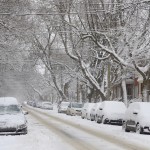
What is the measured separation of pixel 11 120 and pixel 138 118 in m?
6.14

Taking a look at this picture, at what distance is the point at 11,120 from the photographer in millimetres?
22359

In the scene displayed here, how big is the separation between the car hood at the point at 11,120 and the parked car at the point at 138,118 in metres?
5.55

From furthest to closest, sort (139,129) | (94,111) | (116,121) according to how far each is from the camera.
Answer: (94,111) < (116,121) < (139,129)

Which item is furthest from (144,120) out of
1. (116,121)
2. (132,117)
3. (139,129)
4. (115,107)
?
(115,107)

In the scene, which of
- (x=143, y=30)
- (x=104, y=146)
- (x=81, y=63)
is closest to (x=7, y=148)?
(x=104, y=146)

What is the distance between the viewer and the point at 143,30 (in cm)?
3303

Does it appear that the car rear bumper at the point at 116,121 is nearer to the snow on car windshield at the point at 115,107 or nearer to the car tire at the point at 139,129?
the snow on car windshield at the point at 115,107

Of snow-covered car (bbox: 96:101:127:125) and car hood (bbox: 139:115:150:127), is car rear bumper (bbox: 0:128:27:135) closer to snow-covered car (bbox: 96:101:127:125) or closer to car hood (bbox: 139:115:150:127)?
car hood (bbox: 139:115:150:127)

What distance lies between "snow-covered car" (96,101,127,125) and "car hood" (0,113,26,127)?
10.8 meters

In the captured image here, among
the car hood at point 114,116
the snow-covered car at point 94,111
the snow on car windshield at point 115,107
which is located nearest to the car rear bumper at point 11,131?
the car hood at point 114,116

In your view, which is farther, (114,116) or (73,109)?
(73,109)

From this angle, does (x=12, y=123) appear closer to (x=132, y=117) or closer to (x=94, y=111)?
(x=132, y=117)

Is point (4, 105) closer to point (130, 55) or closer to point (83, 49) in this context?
point (130, 55)

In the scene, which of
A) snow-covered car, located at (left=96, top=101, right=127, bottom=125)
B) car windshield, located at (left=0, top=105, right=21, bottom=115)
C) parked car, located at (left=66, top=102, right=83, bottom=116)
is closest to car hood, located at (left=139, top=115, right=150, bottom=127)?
car windshield, located at (left=0, top=105, right=21, bottom=115)
